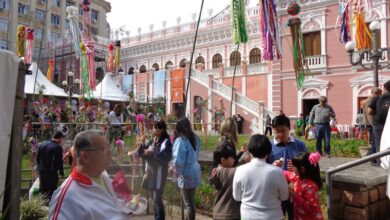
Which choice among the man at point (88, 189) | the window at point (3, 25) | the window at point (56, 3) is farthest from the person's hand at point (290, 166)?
the window at point (56, 3)

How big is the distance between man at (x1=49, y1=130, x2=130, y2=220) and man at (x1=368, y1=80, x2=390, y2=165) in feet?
15.0

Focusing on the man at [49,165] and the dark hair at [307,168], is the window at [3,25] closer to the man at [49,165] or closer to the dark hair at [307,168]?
the man at [49,165]

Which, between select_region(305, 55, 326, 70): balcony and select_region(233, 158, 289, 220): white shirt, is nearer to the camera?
select_region(233, 158, 289, 220): white shirt

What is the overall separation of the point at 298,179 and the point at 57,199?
212 centimetres

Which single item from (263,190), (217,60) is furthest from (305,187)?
(217,60)

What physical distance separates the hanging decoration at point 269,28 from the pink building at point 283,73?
1038 cm

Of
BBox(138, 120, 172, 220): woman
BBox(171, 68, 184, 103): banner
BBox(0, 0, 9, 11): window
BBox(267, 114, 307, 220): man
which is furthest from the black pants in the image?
BBox(0, 0, 9, 11): window

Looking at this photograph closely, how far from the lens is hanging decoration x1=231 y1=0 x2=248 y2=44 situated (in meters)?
5.41

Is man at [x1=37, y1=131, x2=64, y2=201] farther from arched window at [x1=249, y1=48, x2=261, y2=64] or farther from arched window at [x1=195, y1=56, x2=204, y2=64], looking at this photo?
arched window at [x1=195, y1=56, x2=204, y2=64]

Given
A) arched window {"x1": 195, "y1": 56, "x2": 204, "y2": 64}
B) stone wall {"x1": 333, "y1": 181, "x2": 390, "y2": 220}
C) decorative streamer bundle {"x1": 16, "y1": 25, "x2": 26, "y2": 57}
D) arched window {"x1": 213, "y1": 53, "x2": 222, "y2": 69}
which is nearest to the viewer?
stone wall {"x1": 333, "y1": 181, "x2": 390, "y2": 220}

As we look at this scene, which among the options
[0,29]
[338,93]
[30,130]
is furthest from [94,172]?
[0,29]

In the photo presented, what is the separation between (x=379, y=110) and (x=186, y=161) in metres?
3.08

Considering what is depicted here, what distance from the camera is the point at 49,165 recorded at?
6082 millimetres

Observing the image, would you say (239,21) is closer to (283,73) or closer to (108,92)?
(283,73)
